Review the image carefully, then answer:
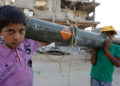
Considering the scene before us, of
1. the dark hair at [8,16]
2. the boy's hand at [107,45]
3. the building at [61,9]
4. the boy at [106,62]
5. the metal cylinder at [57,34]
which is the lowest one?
the boy at [106,62]

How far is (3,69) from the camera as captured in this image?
0.89 meters

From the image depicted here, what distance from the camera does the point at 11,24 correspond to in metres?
0.86

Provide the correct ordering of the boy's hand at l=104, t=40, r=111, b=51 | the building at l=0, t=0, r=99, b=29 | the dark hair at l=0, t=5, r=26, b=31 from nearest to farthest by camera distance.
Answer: the dark hair at l=0, t=5, r=26, b=31
the boy's hand at l=104, t=40, r=111, b=51
the building at l=0, t=0, r=99, b=29

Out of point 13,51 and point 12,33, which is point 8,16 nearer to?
point 12,33

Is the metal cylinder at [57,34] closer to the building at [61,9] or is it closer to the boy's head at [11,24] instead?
the boy's head at [11,24]

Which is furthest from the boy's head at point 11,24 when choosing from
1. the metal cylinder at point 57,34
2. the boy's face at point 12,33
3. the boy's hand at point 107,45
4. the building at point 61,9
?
the building at point 61,9

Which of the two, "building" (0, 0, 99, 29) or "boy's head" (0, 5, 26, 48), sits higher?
"building" (0, 0, 99, 29)

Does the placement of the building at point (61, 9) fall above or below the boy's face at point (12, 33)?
above

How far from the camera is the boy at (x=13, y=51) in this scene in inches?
33.6

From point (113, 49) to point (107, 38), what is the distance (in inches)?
9.4

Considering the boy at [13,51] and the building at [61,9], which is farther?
the building at [61,9]

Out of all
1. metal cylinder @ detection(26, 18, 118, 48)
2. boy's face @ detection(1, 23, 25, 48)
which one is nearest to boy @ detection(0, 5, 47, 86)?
boy's face @ detection(1, 23, 25, 48)

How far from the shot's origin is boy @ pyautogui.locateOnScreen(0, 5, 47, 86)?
852 mm

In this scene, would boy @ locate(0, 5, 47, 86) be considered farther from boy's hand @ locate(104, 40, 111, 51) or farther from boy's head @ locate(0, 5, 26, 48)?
boy's hand @ locate(104, 40, 111, 51)
